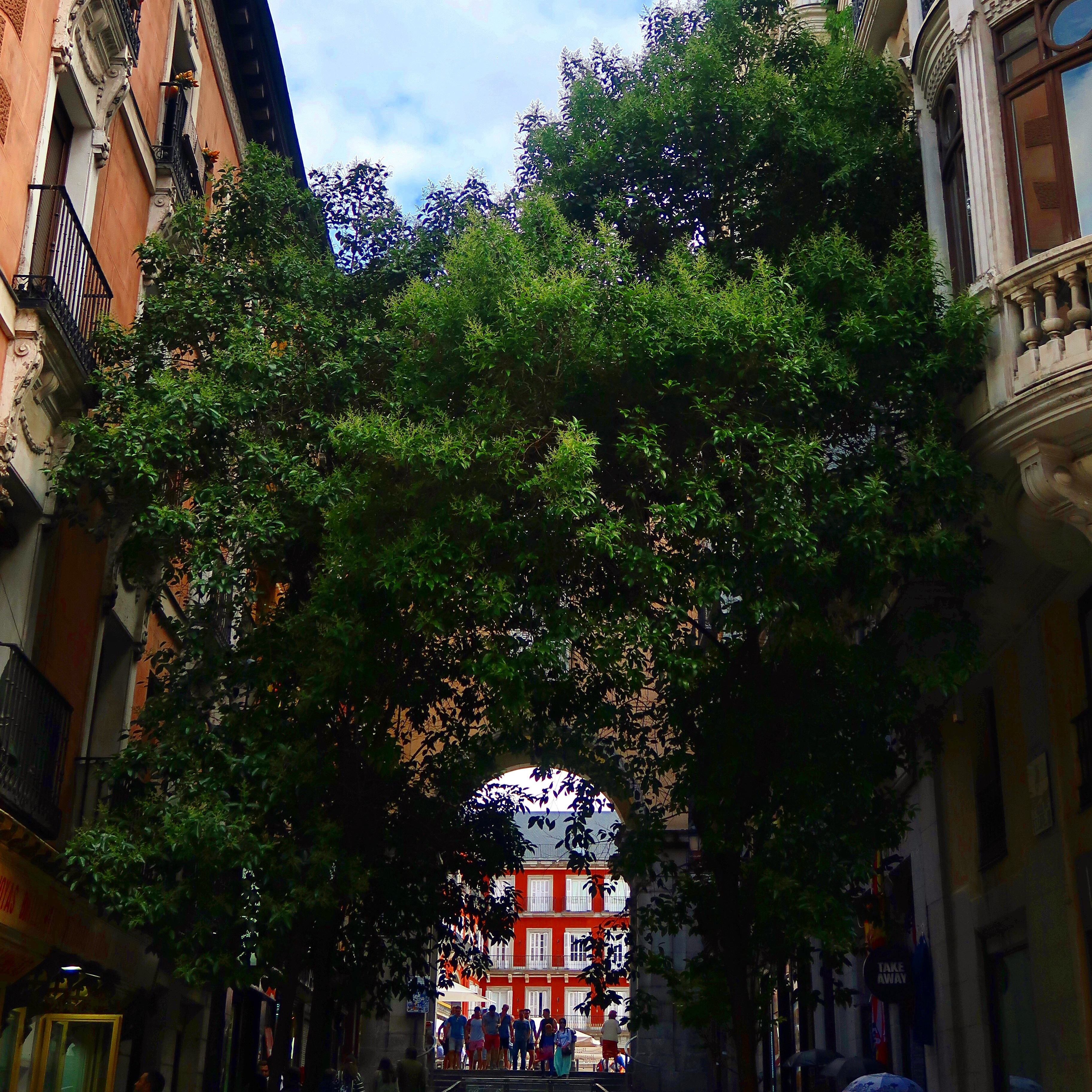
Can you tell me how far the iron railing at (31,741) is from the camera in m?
10.2

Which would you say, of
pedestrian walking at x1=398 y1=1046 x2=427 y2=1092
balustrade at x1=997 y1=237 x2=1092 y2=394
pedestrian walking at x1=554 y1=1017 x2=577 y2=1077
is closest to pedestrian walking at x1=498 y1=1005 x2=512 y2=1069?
pedestrian walking at x1=554 y1=1017 x2=577 y2=1077

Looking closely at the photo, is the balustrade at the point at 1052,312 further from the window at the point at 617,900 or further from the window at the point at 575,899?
the window at the point at 575,899

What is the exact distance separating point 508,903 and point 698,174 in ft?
25.8

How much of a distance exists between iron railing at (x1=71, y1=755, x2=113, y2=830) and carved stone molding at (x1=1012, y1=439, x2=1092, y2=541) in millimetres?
8377

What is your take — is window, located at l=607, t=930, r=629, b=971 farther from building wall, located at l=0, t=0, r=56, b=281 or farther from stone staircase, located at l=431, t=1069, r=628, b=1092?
stone staircase, located at l=431, t=1069, r=628, b=1092

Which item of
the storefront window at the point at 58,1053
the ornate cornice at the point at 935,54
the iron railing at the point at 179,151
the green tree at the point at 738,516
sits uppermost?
the iron railing at the point at 179,151

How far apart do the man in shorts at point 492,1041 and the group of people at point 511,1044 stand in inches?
0.4

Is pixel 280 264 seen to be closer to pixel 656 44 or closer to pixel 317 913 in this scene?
pixel 656 44

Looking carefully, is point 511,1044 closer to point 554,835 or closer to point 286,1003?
point 286,1003

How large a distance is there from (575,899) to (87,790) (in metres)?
60.8

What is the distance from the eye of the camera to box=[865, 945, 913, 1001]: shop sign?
14812mm

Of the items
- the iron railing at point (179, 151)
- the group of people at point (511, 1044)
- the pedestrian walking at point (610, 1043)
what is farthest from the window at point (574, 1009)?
the iron railing at point (179, 151)

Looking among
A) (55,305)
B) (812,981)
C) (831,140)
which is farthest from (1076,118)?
(812,981)

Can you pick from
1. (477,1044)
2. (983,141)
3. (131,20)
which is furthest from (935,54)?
(477,1044)
